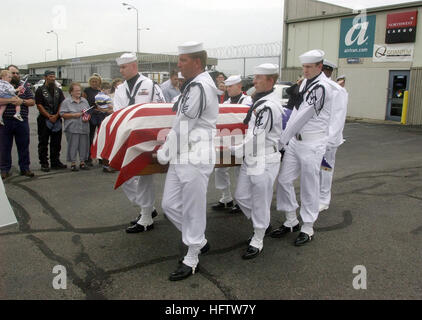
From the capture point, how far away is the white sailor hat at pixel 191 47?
3176mm

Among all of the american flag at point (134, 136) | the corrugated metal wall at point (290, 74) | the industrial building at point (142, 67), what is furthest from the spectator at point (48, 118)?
the corrugated metal wall at point (290, 74)

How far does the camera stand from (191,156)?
3209 mm

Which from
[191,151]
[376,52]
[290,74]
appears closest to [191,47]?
[191,151]

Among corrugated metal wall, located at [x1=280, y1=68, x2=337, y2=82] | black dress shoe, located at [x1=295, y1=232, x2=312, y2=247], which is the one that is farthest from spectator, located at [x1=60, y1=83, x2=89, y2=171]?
corrugated metal wall, located at [x1=280, y1=68, x2=337, y2=82]

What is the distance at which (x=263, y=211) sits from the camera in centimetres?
371

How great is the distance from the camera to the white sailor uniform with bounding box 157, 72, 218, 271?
10.2 ft

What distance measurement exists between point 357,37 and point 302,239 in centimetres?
1587

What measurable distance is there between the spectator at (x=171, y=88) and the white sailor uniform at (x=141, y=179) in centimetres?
344

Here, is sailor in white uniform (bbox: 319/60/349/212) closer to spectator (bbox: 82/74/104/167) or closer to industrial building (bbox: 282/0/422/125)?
spectator (bbox: 82/74/104/167)

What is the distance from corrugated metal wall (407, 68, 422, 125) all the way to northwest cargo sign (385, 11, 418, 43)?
4.43 feet

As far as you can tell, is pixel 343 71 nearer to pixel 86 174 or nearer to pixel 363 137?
pixel 363 137

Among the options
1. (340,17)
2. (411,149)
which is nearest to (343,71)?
(340,17)

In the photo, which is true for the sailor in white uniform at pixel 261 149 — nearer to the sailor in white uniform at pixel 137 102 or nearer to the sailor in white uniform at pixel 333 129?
the sailor in white uniform at pixel 333 129
